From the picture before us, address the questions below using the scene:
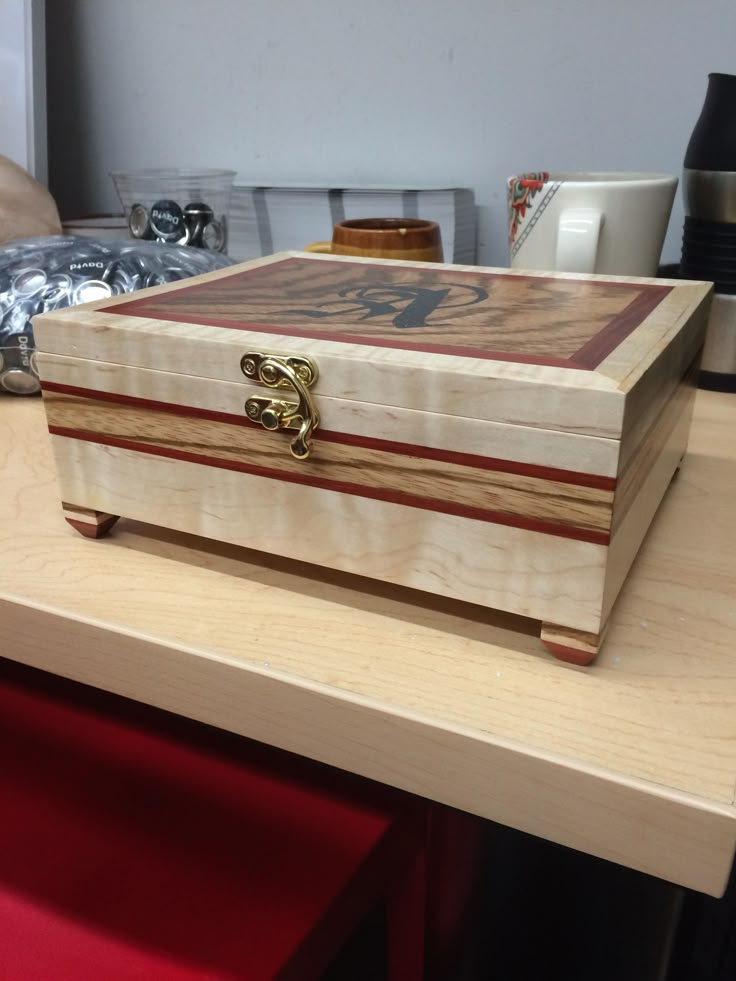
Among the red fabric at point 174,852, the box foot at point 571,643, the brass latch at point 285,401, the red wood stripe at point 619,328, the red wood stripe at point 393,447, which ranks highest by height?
the red wood stripe at point 619,328

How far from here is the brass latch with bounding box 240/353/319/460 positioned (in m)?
0.36

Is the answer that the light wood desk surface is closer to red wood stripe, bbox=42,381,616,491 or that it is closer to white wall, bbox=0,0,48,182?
red wood stripe, bbox=42,381,616,491

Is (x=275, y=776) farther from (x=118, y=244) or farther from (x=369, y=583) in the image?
(x=118, y=244)

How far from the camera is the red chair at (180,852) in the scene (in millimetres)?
390

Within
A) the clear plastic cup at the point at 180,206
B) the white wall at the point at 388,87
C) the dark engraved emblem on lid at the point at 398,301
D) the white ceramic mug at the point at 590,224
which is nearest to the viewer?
the dark engraved emblem on lid at the point at 398,301

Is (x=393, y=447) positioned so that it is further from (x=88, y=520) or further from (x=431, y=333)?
(x=88, y=520)

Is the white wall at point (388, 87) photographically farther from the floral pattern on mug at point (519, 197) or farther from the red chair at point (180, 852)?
the red chair at point (180, 852)

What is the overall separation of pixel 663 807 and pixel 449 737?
78mm

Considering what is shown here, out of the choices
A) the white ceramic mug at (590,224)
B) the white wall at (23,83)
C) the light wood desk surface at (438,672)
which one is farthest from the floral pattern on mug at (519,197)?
the white wall at (23,83)

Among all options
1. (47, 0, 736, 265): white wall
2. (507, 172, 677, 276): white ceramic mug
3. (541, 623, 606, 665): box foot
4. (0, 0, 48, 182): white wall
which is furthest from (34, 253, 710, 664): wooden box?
(0, 0, 48, 182): white wall

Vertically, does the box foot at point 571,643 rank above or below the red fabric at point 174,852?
above

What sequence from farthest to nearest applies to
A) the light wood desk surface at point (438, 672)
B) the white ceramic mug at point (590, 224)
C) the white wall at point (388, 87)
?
the white wall at point (388, 87) < the white ceramic mug at point (590, 224) < the light wood desk surface at point (438, 672)

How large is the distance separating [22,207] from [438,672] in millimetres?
683

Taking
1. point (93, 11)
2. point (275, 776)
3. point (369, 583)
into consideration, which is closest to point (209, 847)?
point (275, 776)
